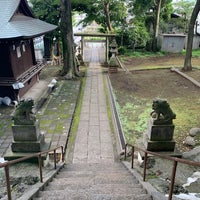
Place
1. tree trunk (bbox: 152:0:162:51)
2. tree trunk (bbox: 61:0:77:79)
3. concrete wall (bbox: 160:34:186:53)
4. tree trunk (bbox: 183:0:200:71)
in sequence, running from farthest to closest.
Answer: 1. concrete wall (bbox: 160:34:186:53)
2. tree trunk (bbox: 152:0:162:51)
3. tree trunk (bbox: 183:0:200:71)
4. tree trunk (bbox: 61:0:77:79)

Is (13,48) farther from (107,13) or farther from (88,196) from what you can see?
(107,13)

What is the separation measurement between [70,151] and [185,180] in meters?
3.85

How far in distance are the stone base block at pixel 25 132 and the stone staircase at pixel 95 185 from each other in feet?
3.67

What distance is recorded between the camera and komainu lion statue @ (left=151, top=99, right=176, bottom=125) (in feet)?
17.0

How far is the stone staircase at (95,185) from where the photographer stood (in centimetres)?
356

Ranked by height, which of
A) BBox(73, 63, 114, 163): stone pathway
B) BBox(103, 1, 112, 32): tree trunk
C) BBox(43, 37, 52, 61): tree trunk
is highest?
BBox(103, 1, 112, 32): tree trunk

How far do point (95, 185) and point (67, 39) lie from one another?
41.6 ft

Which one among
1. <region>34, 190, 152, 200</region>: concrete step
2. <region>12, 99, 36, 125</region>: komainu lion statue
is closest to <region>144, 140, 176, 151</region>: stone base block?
<region>34, 190, 152, 200</region>: concrete step

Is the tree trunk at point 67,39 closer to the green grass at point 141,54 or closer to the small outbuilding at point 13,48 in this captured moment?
the small outbuilding at point 13,48

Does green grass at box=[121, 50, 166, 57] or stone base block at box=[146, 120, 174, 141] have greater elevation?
green grass at box=[121, 50, 166, 57]

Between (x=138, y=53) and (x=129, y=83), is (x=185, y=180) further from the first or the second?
(x=138, y=53)

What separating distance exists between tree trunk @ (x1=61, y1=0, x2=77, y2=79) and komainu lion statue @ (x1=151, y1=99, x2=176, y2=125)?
11.0 m

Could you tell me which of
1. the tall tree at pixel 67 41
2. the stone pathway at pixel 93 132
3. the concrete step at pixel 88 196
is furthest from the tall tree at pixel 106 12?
the concrete step at pixel 88 196

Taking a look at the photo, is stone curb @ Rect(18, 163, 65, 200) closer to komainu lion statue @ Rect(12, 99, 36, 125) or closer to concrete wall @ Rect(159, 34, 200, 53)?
komainu lion statue @ Rect(12, 99, 36, 125)
